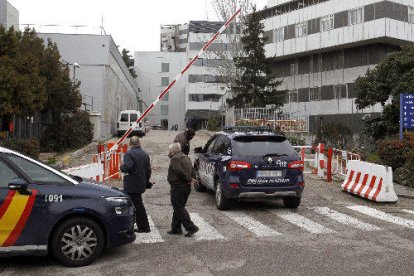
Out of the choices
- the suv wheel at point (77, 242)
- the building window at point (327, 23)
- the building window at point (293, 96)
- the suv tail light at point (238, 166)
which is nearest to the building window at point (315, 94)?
the building window at point (293, 96)

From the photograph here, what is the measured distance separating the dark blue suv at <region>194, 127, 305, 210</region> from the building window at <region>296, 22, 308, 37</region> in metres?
31.5

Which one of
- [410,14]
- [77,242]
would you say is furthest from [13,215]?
[410,14]

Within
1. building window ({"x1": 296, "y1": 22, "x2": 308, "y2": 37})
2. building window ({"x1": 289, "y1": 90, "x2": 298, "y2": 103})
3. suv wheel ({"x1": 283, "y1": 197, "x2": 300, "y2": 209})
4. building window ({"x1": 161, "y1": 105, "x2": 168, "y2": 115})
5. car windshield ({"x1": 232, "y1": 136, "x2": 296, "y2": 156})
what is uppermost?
building window ({"x1": 296, "y1": 22, "x2": 308, "y2": 37})

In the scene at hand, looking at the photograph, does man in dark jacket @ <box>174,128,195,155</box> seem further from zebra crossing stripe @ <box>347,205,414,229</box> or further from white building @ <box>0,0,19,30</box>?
white building @ <box>0,0,19,30</box>

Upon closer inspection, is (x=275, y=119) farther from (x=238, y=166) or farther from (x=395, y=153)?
(x=238, y=166)

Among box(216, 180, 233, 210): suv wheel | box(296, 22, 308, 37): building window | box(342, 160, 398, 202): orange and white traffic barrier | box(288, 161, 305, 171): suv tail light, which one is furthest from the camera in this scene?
box(296, 22, 308, 37): building window

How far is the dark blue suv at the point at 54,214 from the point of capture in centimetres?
679

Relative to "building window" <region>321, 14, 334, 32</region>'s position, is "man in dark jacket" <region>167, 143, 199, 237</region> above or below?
below

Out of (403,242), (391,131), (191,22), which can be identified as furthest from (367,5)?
(191,22)

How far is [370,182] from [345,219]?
10.00 feet

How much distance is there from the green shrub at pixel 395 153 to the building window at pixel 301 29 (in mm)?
25029

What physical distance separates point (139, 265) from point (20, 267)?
1589mm

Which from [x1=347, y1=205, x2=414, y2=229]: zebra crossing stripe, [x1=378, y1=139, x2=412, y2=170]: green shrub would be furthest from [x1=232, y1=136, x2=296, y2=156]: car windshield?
[x1=378, y1=139, x2=412, y2=170]: green shrub

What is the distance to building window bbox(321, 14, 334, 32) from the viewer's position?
1543 inches
